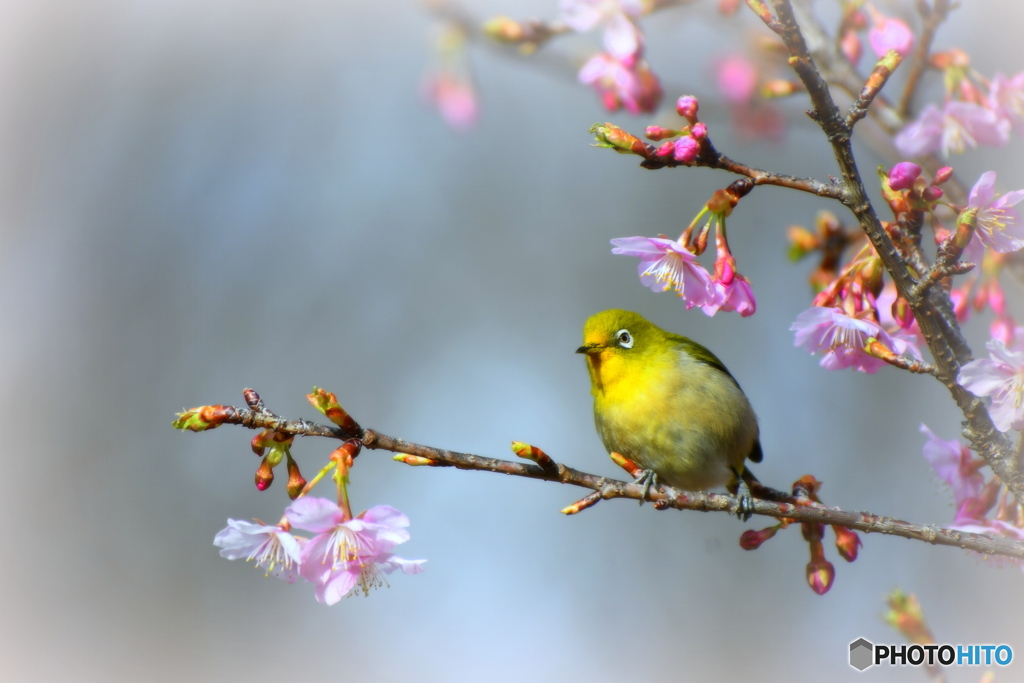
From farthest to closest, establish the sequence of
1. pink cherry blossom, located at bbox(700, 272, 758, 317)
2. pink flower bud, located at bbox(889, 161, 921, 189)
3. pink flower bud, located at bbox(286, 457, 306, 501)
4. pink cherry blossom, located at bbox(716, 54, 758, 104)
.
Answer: pink cherry blossom, located at bbox(716, 54, 758, 104) → pink cherry blossom, located at bbox(700, 272, 758, 317) → pink flower bud, located at bbox(286, 457, 306, 501) → pink flower bud, located at bbox(889, 161, 921, 189)

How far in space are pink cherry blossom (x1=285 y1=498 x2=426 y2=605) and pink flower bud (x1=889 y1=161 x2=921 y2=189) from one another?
1525 mm

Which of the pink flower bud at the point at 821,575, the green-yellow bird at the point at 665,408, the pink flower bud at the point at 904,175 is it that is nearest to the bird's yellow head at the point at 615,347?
the green-yellow bird at the point at 665,408

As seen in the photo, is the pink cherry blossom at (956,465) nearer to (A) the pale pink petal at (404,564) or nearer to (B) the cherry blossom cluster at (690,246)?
(B) the cherry blossom cluster at (690,246)

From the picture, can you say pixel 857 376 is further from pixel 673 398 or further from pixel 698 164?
pixel 698 164

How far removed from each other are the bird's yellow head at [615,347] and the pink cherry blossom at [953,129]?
5.11 ft

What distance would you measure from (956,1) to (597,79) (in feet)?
4.57

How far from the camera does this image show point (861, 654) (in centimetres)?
316

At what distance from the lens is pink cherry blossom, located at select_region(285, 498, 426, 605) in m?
2.08

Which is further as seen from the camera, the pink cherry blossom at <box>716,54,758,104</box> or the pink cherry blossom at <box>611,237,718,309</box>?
the pink cherry blossom at <box>716,54,758,104</box>

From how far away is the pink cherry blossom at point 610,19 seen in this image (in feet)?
10.1

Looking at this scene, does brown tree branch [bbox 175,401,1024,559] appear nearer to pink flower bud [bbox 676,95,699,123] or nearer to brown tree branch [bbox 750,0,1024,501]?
brown tree branch [bbox 750,0,1024,501]

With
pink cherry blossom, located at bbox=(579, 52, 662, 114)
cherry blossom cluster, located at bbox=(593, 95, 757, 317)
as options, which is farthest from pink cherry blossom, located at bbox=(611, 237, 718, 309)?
pink cherry blossom, located at bbox=(579, 52, 662, 114)

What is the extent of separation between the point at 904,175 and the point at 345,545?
5.73ft

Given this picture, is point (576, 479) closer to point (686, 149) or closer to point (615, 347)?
point (686, 149)
